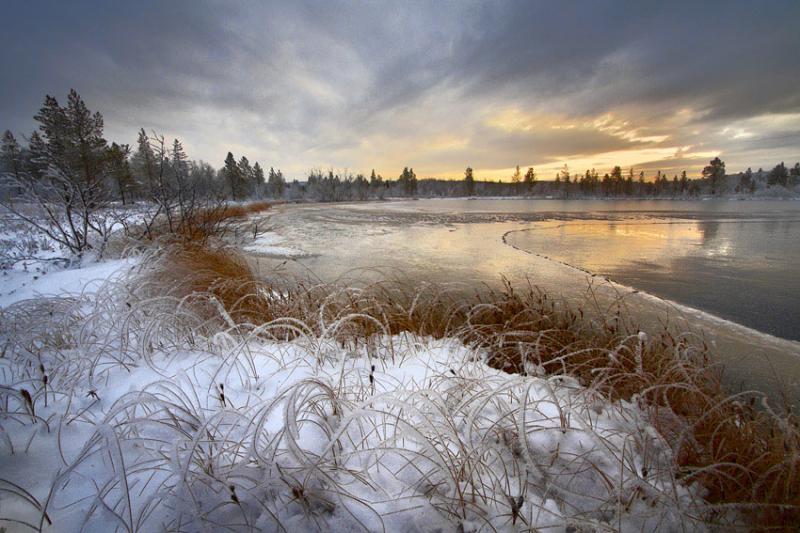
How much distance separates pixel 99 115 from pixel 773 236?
46.9 meters

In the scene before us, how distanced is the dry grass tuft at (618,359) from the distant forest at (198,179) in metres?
3.62

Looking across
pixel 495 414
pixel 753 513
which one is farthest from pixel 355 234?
pixel 753 513

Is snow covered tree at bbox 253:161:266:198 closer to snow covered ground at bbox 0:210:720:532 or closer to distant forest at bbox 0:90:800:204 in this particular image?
distant forest at bbox 0:90:800:204

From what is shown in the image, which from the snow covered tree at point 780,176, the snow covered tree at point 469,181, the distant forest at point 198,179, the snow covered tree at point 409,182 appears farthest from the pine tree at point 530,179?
the snow covered tree at point 780,176

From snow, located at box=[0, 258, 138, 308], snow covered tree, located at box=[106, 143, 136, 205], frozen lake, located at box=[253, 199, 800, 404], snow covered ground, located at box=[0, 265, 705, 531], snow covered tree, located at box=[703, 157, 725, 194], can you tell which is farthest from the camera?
Answer: snow covered tree, located at box=[703, 157, 725, 194]

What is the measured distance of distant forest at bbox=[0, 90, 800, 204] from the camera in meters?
7.75

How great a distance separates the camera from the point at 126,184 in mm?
37438

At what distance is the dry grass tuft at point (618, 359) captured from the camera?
162 centimetres

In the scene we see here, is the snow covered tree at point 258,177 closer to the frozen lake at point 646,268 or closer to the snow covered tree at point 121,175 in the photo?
the snow covered tree at point 121,175

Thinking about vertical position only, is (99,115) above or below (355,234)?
above

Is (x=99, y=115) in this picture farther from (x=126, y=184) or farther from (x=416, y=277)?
(x=416, y=277)

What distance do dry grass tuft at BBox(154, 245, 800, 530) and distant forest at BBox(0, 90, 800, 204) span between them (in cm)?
362

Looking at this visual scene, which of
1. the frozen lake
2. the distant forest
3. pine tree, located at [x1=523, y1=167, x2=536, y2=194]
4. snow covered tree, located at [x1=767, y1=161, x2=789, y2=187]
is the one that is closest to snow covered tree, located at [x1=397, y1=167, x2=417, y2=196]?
the distant forest

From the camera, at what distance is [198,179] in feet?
29.4
